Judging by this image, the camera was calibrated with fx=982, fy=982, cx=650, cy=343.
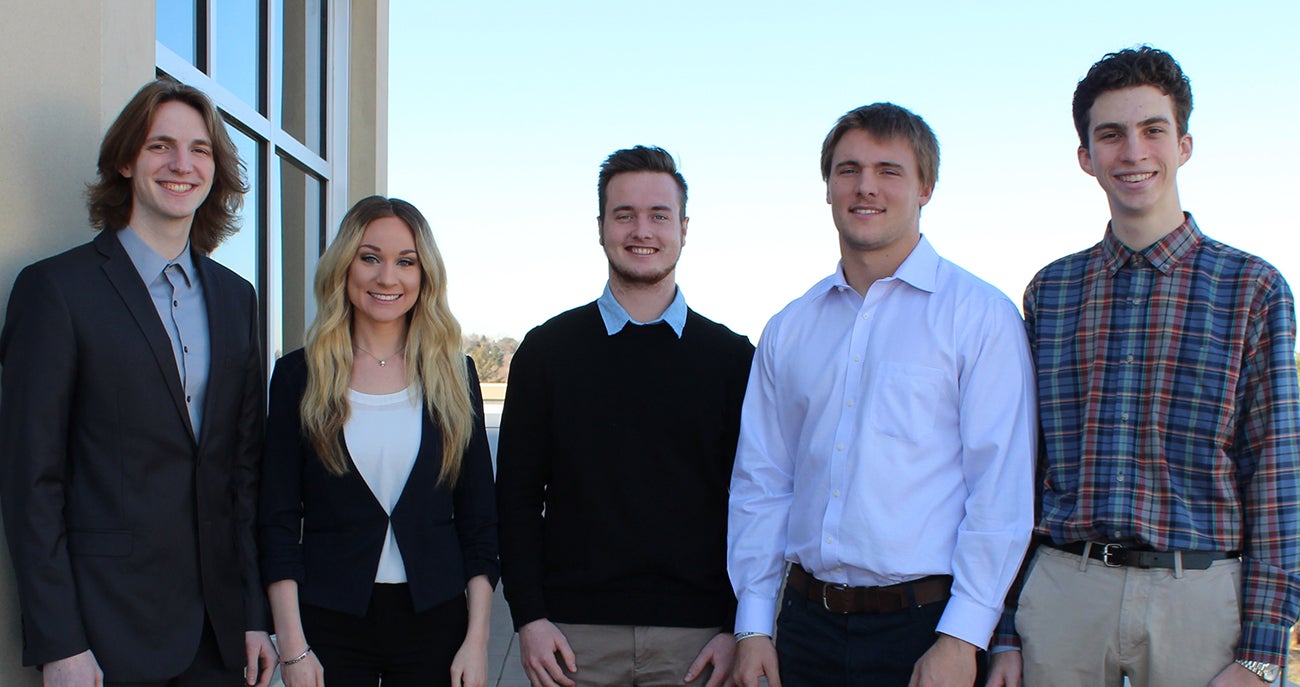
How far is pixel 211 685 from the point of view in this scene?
2152mm

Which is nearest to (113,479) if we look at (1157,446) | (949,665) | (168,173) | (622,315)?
(168,173)

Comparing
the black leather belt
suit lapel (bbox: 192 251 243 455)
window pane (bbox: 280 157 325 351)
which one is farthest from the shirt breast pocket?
window pane (bbox: 280 157 325 351)

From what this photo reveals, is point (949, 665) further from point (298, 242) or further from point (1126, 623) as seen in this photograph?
point (298, 242)

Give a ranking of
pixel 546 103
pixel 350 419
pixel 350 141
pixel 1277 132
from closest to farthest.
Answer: pixel 350 419 < pixel 350 141 < pixel 1277 132 < pixel 546 103

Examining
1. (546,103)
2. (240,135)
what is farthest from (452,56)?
(240,135)

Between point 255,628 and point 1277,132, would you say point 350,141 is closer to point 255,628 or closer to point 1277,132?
point 255,628

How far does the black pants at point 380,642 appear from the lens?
222cm

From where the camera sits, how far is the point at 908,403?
2.15 metres

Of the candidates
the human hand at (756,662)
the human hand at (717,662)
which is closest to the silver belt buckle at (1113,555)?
the human hand at (756,662)

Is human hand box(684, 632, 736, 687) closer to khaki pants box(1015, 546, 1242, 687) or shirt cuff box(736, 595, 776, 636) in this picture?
shirt cuff box(736, 595, 776, 636)

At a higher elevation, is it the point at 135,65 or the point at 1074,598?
the point at 135,65

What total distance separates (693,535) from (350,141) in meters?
3.66

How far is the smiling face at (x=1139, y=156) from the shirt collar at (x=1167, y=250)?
0.02 metres

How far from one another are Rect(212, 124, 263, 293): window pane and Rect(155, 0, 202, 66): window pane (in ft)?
1.36
